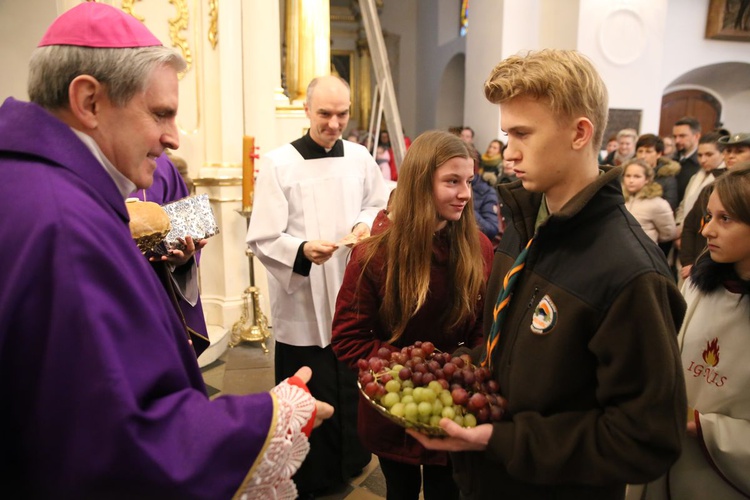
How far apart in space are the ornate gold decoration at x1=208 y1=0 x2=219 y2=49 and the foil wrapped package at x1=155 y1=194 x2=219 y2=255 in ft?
→ 9.84

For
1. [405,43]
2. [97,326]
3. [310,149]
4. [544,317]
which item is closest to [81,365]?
[97,326]

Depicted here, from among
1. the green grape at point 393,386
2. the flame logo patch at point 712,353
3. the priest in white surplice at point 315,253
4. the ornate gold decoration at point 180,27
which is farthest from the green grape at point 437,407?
the ornate gold decoration at point 180,27

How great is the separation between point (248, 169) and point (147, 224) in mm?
2633

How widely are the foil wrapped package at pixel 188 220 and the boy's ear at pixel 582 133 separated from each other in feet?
4.93

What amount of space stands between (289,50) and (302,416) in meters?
4.97

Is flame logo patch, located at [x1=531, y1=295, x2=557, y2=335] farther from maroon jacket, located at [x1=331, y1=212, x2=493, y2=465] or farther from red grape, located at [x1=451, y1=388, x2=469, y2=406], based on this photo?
maroon jacket, located at [x1=331, y1=212, x2=493, y2=465]

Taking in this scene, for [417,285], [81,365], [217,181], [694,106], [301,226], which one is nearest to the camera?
[81,365]

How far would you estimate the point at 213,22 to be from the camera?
4.63m

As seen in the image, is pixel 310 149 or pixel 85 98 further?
pixel 310 149

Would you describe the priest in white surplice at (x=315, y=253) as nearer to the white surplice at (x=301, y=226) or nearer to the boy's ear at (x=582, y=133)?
the white surplice at (x=301, y=226)

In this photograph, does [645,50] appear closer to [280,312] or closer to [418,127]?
[418,127]

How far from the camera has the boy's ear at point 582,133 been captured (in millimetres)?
1177

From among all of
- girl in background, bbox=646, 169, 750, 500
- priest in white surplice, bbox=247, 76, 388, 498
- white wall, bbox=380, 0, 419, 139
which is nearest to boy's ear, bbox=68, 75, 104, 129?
priest in white surplice, bbox=247, 76, 388, 498

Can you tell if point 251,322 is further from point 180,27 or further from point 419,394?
point 419,394
